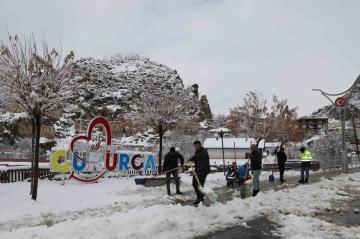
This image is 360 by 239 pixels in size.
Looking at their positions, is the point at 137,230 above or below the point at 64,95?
below

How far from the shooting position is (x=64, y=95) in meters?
13.6

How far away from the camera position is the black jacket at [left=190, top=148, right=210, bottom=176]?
11.2m

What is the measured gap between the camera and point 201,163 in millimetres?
11211

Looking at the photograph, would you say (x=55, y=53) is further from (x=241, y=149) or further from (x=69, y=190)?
(x=241, y=149)

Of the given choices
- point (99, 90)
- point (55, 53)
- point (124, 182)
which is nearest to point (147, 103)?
point (124, 182)

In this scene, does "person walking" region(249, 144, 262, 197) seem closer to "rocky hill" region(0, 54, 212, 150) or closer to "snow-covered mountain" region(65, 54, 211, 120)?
"rocky hill" region(0, 54, 212, 150)

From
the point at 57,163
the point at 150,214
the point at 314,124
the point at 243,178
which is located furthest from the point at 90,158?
the point at 314,124

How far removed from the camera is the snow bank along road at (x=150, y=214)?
24.7 ft

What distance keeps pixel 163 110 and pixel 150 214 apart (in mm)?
17833

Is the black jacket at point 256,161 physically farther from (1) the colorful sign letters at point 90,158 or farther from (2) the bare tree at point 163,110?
(2) the bare tree at point 163,110

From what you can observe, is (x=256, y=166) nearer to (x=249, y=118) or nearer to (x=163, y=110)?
(x=163, y=110)

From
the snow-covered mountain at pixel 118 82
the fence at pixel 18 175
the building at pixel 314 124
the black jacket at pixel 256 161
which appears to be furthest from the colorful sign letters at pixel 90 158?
the building at pixel 314 124

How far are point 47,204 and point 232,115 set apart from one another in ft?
123

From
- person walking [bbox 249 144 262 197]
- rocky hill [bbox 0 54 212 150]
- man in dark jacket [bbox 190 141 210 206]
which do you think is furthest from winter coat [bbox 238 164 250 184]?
rocky hill [bbox 0 54 212 150]
